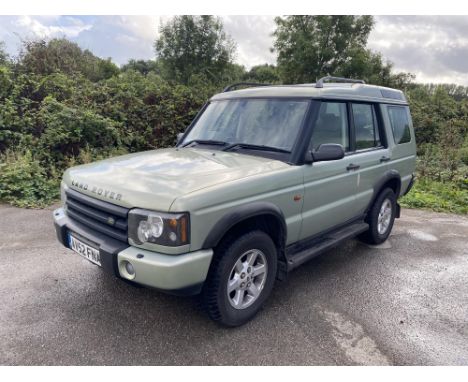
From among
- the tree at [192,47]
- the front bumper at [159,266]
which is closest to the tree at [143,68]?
the tree at [192,47]

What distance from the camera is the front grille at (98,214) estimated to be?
2.60 meters

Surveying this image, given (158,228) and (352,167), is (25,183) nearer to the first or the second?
(158,228)

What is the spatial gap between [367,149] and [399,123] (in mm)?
1091

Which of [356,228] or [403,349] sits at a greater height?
[356,228]

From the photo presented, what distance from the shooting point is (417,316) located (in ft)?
10.5

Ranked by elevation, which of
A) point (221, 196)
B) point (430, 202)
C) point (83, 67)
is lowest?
point (430, 202)

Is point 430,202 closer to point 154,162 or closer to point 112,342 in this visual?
point 154,162

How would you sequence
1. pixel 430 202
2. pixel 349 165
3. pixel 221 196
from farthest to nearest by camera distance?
1. pixel 430 202
2. pixel 349 165
3. pixel 221 196

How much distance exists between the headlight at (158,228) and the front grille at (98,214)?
0.10 meters

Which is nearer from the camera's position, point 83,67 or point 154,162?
point 154,162

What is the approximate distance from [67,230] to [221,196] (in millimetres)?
1424

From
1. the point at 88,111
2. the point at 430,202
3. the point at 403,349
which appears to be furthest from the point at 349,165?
the point at 88,111

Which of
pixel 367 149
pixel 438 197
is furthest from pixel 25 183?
pixel 438 197

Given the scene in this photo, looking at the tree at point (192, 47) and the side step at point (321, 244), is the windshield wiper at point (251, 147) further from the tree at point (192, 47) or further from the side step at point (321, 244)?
the tree at point (192, 47)
